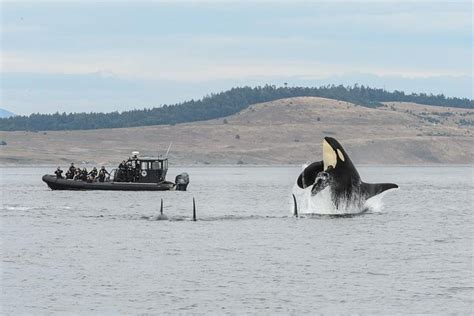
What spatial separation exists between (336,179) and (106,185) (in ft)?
143

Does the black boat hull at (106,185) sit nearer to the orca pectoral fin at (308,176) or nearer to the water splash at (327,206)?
the water splash at (327,206)

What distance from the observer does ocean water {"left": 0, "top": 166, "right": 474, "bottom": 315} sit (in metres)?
35.1

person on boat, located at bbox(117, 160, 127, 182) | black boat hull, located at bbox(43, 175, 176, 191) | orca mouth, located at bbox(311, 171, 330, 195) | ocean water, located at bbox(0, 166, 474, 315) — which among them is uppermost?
orca mouth, located at bbox(311, 171, 330, 195)

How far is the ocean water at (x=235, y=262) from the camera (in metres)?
35.1

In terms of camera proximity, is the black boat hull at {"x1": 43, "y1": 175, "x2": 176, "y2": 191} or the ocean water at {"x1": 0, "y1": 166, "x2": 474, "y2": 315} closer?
the ocean water at {"x1": 0, "y1": 166, "x2": 474, "y2": 315}

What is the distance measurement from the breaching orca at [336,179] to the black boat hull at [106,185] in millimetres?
38945

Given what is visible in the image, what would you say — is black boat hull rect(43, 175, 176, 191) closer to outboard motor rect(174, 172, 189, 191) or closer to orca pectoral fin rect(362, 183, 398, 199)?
outboard motor rect(174, 172, 189, 191)

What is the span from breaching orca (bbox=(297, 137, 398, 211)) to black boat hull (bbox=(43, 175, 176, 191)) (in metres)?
38.9

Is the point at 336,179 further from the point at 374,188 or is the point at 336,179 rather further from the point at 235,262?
the point at 235,262

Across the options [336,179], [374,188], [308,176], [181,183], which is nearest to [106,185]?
[181,183]

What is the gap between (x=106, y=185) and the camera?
99.5 meters

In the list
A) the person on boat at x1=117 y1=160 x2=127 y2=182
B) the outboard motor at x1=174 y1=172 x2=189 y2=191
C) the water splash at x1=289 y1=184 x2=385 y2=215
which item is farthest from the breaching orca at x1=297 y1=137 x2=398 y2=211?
the outboard motor at x1=174 y1=172 x2=189 y2=191

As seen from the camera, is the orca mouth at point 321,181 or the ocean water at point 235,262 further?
the orca mouth at point 321,181

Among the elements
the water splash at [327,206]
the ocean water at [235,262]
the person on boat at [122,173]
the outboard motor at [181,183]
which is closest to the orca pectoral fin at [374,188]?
the water splash at [327,206]
